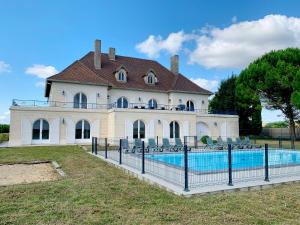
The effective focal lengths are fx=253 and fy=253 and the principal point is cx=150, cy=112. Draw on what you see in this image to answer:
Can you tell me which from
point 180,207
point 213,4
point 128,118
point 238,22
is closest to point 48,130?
point 128,118

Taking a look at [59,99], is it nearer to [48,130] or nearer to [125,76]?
[48,130]

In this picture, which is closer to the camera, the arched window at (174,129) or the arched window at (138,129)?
the arched window at (138,129)

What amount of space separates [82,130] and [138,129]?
5824 mm

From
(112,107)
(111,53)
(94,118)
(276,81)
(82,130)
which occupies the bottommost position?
(82,130)

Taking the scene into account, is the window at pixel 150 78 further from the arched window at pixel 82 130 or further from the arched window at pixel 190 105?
the arched window at pixel 82 130

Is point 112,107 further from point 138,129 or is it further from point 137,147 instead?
point 137,147

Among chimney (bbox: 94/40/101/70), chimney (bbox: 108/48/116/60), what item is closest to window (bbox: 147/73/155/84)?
chimney (bbox: 108/48/116/60)

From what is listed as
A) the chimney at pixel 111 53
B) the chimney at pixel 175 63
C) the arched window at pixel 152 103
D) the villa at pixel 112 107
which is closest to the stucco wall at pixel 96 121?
the villa at pixel 112 107

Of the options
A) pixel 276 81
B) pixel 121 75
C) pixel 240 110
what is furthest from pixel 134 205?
pixel 240 110

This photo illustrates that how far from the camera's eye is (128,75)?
1305 inches

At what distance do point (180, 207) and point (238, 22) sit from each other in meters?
20.5

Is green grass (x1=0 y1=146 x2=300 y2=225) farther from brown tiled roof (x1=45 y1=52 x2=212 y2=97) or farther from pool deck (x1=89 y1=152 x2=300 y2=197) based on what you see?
brown tiled roof (x1=45 y1=52 x2=212 y2=97)

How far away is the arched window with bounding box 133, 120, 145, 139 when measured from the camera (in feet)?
87.7

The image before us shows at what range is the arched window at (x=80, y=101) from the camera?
27875mm
